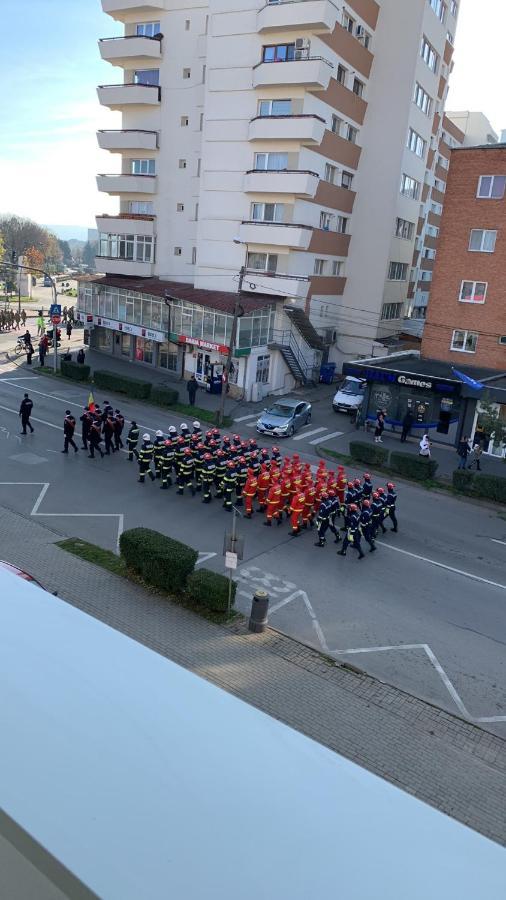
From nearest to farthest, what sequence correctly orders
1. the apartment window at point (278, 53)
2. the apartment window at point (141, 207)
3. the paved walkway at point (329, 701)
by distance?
1. the paved walkway at point (329, 701)
2. the apartment window at point (278, 53)
3. the apartment window at point (141, 207)

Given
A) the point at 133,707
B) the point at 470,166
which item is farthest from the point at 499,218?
the point at 133,707

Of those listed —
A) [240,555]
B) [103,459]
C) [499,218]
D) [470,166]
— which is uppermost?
[470,166]

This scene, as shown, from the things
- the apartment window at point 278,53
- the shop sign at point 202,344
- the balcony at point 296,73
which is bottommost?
the shop sign at point 202,344

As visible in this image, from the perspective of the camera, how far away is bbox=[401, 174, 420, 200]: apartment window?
40006mm

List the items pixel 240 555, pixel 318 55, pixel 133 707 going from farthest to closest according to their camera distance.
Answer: pixel 318 55
pixel 240 555
pixel 133 707

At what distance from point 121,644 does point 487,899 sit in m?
4.02

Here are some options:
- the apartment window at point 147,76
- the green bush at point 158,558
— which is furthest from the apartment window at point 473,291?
the apartment window at point 147,76

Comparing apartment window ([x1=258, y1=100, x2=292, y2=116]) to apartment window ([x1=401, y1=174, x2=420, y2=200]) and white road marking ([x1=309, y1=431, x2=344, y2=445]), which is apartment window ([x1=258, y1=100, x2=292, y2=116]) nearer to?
apartment window ([x1=401, y1=174, x2=420, y2=200])

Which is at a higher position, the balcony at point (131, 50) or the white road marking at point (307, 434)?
the balcony at point (131, 50)

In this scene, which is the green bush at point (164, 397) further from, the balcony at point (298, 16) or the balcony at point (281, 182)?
the balcony at point (298, 16)

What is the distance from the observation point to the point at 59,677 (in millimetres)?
5957

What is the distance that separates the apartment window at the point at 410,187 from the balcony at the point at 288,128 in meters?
8.70

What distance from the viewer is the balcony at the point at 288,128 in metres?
32.0

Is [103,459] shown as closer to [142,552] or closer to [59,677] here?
[142,552]
